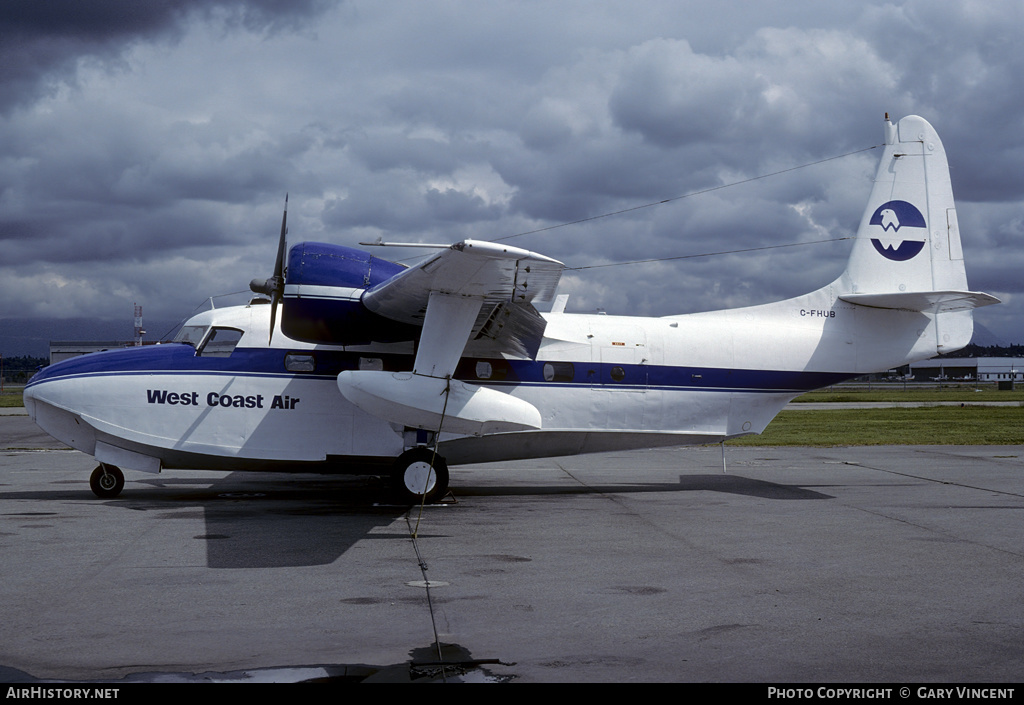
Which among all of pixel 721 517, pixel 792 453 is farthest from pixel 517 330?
pixel 792 453

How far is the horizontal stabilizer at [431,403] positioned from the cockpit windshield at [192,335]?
3.02m

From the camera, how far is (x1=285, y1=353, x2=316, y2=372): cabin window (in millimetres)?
12711

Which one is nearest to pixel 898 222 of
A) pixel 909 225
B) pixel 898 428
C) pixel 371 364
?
pixel 909 225

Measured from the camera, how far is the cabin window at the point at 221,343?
41.8 ft

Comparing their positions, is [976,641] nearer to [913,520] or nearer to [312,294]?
[913,520]

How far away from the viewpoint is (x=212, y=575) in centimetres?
762

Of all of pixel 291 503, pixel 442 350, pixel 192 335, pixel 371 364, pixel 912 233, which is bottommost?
pixel 291 503

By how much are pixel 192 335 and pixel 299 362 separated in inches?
70.6

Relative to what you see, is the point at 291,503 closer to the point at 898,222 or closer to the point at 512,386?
the point at 512,386

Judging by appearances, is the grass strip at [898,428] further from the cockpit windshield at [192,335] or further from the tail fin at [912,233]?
the cockpit windshield at [192,335]

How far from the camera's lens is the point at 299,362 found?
12727 millimetres

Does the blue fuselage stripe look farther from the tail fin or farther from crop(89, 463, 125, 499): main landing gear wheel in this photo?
the tail fin

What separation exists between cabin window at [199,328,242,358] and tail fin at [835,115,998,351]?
10150 millimetres

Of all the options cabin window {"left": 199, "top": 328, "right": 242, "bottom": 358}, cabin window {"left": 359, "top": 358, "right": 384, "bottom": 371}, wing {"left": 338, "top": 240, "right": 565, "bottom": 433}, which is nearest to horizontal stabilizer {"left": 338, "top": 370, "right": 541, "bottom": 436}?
wing {"left": 338, "top": 240, "right": 565, "bottom": 433}
